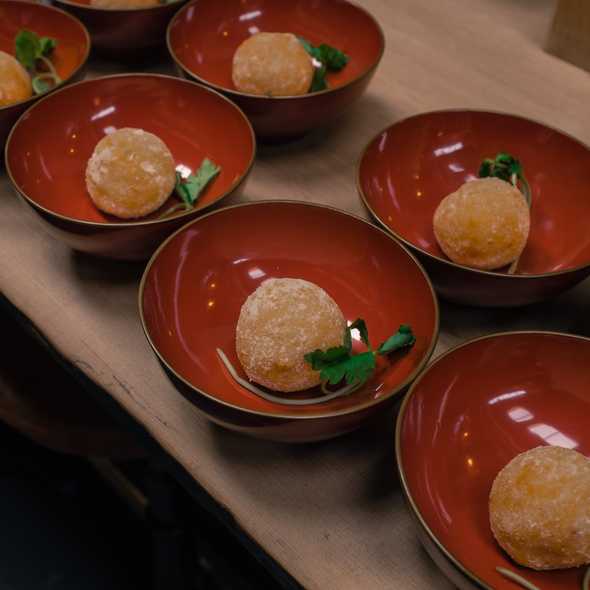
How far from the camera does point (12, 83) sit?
0.95 m

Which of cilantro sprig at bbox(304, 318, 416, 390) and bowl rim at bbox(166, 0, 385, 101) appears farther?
bowl rim at bbox(166, 0, 385, 101)

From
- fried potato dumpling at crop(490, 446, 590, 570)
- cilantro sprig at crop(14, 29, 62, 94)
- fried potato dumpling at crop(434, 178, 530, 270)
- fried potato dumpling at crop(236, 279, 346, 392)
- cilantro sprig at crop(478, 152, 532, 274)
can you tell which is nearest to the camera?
fried potato dumpling at crop(490, 446, 590, 570)

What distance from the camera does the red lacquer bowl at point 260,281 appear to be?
67cm

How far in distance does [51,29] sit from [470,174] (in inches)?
25.1

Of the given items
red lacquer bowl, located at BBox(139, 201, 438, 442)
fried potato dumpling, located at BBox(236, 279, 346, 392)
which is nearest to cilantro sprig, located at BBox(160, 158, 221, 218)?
red lacquer bowl, located at BBox(139, 201, 438, 442)

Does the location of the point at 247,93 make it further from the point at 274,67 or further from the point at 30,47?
the point at 30,47

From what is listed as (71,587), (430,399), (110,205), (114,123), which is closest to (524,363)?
(430,399)

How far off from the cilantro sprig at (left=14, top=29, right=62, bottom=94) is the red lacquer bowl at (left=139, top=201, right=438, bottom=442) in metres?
0.42

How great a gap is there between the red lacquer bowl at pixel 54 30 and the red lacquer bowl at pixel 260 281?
0.37m

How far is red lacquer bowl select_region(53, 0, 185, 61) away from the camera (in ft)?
3.50

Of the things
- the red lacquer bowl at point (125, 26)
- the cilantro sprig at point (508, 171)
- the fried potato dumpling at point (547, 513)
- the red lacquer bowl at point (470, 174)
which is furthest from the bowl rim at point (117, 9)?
the fried potato dumpling at point (547, 513)

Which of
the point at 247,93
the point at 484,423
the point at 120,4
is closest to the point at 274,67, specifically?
the point at 247,93

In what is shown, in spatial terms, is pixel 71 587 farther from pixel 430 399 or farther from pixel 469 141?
pixel 469 141

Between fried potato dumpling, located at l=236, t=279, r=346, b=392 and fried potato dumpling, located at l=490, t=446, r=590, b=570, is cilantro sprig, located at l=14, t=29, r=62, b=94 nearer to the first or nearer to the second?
fried potato dumpling, located at l=236, t=279, r=346, b=392
